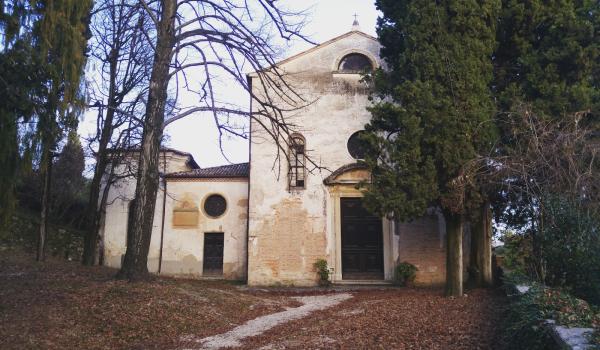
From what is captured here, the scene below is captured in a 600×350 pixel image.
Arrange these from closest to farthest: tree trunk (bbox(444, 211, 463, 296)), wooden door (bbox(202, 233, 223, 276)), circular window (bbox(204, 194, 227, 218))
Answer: tree trunk (bbox(444, 211, 463, 296)) < wooden door (bbox(202, 233, 223, 276)) < circular window (bbox(204, 194, 227, 218))

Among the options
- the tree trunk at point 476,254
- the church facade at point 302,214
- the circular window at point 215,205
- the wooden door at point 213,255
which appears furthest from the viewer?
the circular window at point 215,205

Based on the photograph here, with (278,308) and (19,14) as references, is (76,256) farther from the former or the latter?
(19,14)

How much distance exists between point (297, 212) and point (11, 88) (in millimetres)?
11868

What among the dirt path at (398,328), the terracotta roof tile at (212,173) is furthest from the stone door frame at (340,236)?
the dirt path at (398,328)

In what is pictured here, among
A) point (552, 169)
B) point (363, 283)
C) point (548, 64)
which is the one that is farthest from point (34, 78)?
point (363, 283)

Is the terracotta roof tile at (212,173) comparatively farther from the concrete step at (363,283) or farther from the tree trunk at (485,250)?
the tree trunk at (485,250)

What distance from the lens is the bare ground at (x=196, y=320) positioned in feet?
20.9

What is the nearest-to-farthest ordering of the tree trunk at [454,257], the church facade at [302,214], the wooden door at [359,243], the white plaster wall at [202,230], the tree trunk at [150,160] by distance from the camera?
the tree trunk at [150,160] → the tree trunk at [454,257] → the church facade at [302,214] → the wooden door at [359,243] → the white plaster wall at [202,230]

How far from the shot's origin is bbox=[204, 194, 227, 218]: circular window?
1881cm

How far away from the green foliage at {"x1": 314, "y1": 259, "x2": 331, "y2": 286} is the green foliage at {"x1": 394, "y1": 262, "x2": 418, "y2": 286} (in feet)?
7.92

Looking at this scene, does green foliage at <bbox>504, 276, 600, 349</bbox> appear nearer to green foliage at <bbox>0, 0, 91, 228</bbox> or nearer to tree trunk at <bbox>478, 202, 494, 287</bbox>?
green foliage at <bbox>0, 0, 91, 228</bbox>

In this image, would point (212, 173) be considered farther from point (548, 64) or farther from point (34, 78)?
point (34, 78)

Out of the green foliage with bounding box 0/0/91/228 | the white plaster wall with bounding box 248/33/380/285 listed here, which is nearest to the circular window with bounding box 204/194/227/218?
the white plaster wall with bounding box 248/33/380/285

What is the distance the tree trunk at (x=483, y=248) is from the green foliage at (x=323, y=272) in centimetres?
482
